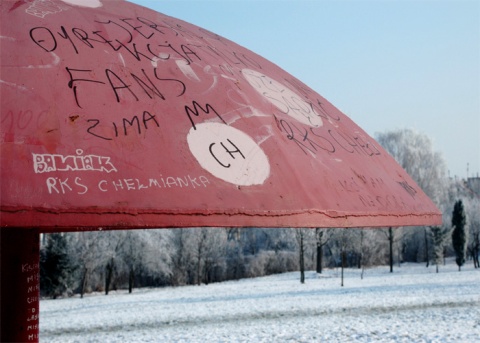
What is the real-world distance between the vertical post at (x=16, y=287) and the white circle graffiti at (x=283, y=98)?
1.48 metres

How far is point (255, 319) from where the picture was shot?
64.8ft

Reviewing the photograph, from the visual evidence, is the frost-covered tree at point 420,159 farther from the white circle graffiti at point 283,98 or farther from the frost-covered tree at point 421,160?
the white circle graffiti at point 283,98

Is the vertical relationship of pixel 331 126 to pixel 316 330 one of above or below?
above

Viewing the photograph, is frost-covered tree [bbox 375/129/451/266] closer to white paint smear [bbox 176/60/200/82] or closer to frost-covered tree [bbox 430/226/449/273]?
frost-covered tree [bbox 430/226/449/273]

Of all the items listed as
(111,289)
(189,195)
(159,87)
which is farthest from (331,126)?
(111,289)

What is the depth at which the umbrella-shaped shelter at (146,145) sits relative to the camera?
1754mm

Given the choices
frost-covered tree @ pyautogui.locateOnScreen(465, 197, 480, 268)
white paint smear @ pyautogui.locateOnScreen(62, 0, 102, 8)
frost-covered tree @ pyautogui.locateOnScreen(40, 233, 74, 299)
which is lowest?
frost-covered tree @ pyautogui.locateOnScreen(40, 233, 74, 299)

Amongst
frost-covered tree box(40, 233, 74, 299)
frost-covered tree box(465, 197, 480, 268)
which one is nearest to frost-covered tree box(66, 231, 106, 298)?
frost-covered tree box(40, 233, 74, 299)

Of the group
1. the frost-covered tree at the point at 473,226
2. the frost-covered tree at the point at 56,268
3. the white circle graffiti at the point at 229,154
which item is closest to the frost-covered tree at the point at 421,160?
the frost-covered tree at the point at 473,226

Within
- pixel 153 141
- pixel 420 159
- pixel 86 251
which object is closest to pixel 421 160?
pixel 420 159

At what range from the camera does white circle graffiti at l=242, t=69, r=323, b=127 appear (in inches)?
112

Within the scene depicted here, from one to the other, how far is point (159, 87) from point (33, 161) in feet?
2.47

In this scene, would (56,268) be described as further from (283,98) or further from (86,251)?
(283,98)

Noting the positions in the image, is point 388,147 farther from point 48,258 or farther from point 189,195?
point 189,195
